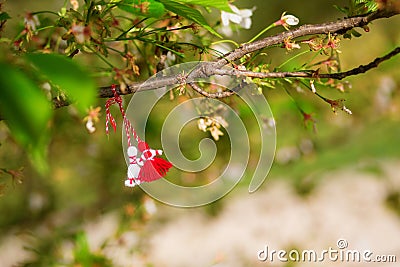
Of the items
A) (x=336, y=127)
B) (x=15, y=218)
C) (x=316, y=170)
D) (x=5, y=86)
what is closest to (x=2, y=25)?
(x=5, y=86)

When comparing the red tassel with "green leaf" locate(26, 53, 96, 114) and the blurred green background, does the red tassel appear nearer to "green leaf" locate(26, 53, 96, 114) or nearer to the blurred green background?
"green leaf" locate(26, 53, 96, 114)

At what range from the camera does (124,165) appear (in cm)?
130

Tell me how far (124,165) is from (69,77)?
1.03 m

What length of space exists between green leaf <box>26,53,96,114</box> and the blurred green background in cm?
69

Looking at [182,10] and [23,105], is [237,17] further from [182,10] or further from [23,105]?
[23,105]

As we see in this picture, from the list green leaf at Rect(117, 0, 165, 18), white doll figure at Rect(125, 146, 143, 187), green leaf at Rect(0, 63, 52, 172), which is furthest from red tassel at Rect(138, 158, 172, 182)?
green leaf at Rect(0, 63, 52, 172)

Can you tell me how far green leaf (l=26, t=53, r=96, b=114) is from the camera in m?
0.27

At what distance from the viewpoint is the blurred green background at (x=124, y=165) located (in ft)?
3.85

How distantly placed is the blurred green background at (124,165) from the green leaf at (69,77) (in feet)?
2.25

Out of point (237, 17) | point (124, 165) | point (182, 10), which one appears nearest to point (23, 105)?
point (182, 10)

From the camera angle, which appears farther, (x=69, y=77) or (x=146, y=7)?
(x=146, y=7)

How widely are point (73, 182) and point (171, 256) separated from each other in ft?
1.17

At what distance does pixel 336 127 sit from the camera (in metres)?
1.58

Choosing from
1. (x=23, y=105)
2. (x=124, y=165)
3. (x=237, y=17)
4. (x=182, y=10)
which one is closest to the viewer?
(x=23, y=105)
